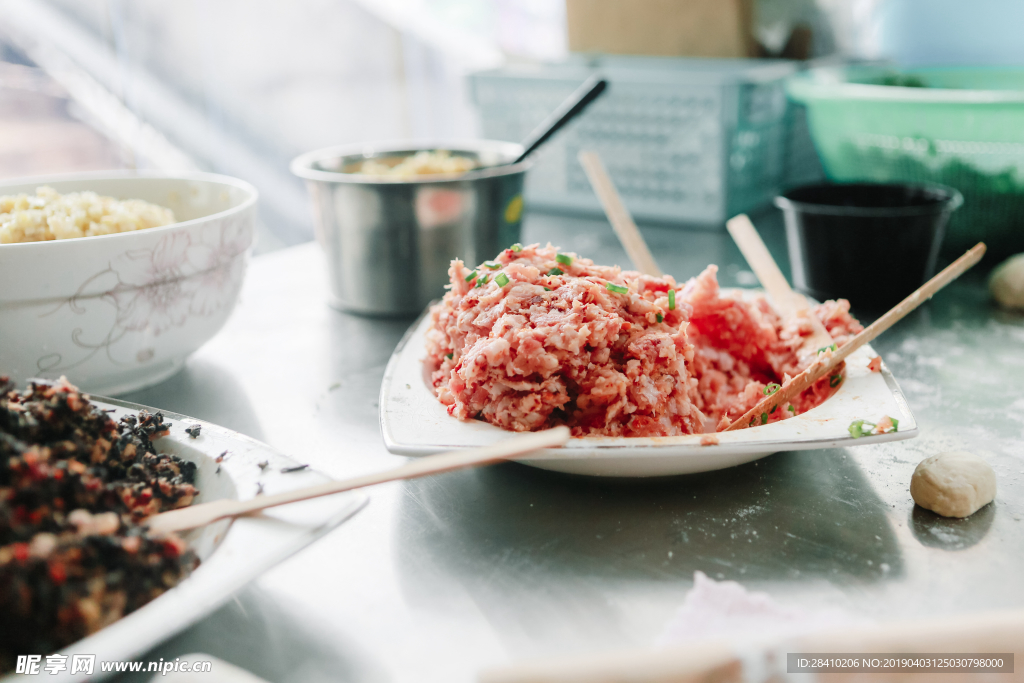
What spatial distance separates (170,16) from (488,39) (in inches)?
95.1

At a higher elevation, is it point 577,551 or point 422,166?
point 422,166

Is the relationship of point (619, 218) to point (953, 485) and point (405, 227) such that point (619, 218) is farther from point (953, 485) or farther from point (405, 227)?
point (953, 485)

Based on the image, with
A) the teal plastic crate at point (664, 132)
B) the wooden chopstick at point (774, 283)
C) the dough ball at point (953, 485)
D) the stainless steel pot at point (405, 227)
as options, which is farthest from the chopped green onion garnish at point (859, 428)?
the teal plastic crate at point (664, 132)

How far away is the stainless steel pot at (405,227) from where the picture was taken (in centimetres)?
148

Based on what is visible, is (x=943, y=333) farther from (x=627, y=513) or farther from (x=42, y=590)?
(x=42, y=590)

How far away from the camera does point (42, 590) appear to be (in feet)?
1.90

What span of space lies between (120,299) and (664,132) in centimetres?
160

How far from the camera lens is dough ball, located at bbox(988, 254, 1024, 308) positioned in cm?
156

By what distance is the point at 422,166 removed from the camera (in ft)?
5.55

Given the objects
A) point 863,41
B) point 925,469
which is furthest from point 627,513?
point 863,41

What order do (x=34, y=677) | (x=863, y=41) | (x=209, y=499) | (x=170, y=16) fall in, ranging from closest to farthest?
1. (x=34, y=677)
2. (x=209, y=499)
3. (x=863, y=41)
4. (x=170, y=16)

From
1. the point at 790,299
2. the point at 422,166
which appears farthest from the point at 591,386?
the point at 422,166

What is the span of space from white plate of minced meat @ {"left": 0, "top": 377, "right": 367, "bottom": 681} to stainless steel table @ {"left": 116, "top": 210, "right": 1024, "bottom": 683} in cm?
11

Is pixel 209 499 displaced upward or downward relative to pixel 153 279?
downward
